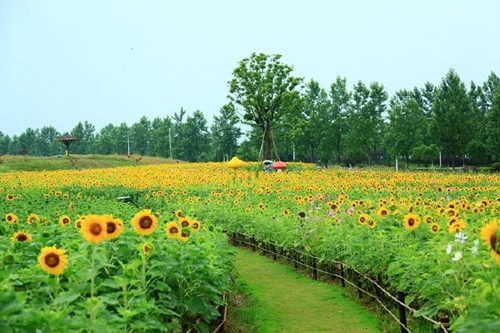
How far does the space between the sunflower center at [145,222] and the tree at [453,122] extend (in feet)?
137

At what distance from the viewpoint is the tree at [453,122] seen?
44.8 m

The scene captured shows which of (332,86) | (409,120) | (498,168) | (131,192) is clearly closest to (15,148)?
(332,86)

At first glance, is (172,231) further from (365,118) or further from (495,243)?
(365,118)

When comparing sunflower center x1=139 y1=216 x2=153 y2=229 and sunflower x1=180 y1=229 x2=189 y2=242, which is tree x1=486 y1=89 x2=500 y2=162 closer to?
sunflower x1=180 y1=229 x2=189 y2=242

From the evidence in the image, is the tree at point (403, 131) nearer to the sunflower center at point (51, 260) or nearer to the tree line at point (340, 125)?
the tree line at point (340, 125)

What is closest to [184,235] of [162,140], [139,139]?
[162,140]

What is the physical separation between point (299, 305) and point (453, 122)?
39.0m

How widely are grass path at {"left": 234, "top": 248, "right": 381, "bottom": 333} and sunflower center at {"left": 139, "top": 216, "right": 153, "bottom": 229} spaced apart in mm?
3254

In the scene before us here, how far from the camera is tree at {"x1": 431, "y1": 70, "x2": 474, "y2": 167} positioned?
44.8m

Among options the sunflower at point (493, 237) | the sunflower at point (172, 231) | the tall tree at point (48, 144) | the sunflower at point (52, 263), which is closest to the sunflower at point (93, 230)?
the sunflower at point (52, 263)

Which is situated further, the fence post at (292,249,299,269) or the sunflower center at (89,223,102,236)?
the fence post at (292,249,299,269)

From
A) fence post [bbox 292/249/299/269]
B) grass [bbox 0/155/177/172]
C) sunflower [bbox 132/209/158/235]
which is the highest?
grass [bbox 0/155/177/172]

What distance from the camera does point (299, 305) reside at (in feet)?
29.3

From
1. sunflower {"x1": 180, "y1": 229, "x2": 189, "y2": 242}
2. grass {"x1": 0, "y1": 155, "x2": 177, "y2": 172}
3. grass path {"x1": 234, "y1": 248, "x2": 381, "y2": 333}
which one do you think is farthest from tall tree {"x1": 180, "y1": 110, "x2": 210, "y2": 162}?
sunflower {"x1": 180, "y1": 229, "x2": 189, "y2": 242}
